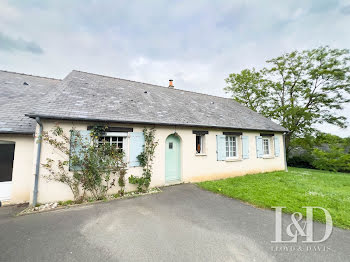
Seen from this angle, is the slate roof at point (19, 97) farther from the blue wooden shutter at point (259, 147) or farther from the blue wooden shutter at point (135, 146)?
the blue wooden shutter at point (259, 147)

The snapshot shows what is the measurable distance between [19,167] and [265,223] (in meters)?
8.13

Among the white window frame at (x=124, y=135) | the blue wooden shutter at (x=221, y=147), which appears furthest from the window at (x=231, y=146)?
the white window frame at (x=124, y=135)

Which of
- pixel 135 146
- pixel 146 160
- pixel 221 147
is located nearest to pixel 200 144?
pixel 221 147

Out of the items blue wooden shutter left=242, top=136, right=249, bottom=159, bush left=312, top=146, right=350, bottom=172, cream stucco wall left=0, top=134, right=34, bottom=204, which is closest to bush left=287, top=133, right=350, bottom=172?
bush left=312, top=146, right=350, bottom=172

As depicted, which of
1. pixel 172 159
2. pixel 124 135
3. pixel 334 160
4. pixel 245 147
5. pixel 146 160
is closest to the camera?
pixel 124 135

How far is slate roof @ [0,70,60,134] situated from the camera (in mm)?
4770

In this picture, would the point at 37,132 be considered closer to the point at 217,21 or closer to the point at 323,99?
the point at 217,21

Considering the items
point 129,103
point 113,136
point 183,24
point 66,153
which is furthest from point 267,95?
point 66,153

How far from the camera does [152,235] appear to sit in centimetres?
286

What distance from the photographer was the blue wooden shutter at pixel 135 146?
5.50 meters

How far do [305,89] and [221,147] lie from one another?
14865 millimetres

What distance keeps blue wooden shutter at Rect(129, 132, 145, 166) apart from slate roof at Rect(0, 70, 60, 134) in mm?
3462

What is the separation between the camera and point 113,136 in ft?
17.9

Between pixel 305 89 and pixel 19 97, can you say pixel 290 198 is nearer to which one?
pixel 19 97
